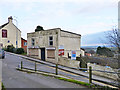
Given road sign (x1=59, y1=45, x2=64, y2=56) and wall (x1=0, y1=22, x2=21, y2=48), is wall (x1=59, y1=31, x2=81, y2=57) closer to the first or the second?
road sign (x1=59, y1=45, x2=64, y2=56)

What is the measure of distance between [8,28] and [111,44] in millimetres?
44177

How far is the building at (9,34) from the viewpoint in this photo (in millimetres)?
45031

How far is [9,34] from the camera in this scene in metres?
Result: 46.3

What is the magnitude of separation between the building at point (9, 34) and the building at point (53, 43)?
21.9 metres

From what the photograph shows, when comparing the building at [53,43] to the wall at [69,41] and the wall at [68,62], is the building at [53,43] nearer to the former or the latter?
the wall at [69,41]

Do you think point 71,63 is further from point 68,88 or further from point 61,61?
point 68,88

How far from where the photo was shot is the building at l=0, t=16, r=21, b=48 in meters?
A: 45.0

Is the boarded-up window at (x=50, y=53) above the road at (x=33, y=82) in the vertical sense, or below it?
above

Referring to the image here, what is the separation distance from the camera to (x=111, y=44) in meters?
6.90

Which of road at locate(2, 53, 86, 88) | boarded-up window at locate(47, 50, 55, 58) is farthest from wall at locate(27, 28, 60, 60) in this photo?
road at locate(2, 53, 86, 88)

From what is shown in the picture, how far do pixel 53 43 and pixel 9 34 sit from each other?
2887 centimetres

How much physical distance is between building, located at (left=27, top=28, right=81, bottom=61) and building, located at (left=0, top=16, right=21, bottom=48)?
2194cm

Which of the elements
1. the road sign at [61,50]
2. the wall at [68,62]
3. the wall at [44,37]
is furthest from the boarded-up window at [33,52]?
the wall at [68,62]

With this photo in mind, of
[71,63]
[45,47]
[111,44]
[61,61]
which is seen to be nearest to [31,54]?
[45,47]
